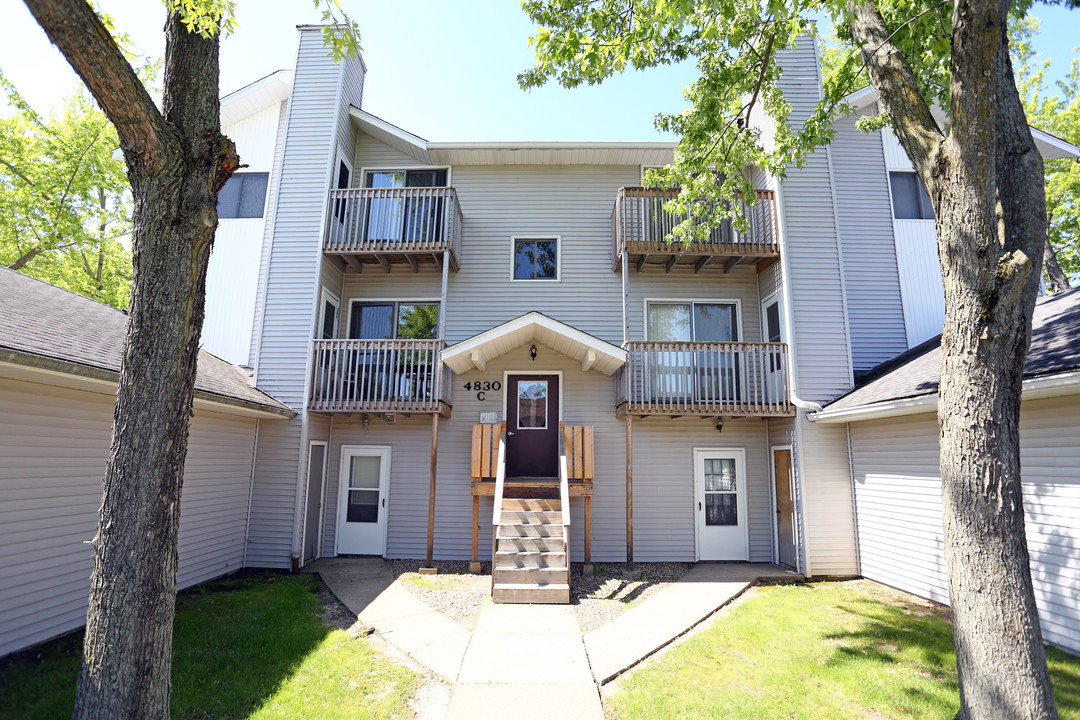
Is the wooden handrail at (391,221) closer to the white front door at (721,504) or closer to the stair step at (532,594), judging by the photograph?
the stair step at (532,594)

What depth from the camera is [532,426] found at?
1020 centimetres

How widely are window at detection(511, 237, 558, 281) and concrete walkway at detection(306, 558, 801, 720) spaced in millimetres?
6328

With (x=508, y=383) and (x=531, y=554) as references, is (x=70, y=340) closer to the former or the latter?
(x=531, y=554)

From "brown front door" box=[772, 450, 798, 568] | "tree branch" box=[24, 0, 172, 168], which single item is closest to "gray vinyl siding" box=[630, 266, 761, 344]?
"brown front door" box=[772, 450, 798, 568]

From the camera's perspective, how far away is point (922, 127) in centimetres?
421

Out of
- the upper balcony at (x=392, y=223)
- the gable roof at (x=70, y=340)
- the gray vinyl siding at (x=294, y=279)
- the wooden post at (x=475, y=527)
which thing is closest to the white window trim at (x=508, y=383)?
the wooden post at (x=475, y=527)

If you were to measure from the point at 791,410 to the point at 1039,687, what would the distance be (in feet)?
19.6

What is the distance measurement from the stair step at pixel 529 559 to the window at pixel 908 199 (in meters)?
9.23

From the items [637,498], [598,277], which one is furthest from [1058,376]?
[598,277]

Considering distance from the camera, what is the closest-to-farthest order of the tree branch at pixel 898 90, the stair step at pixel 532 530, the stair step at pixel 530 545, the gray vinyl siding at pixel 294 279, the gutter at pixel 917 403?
the tree branch at pixel 898 90, the gutter at pixel 917 403, the stair step at pixel 530 545, the stair step at pixel 532 530, the gray vinyl siding at pixel 294 279

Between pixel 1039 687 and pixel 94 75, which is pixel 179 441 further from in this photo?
pixel 1039 687

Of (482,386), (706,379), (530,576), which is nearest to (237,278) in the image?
(482,386)

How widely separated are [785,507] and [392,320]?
8.55 metres

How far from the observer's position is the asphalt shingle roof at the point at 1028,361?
17.3 ft
